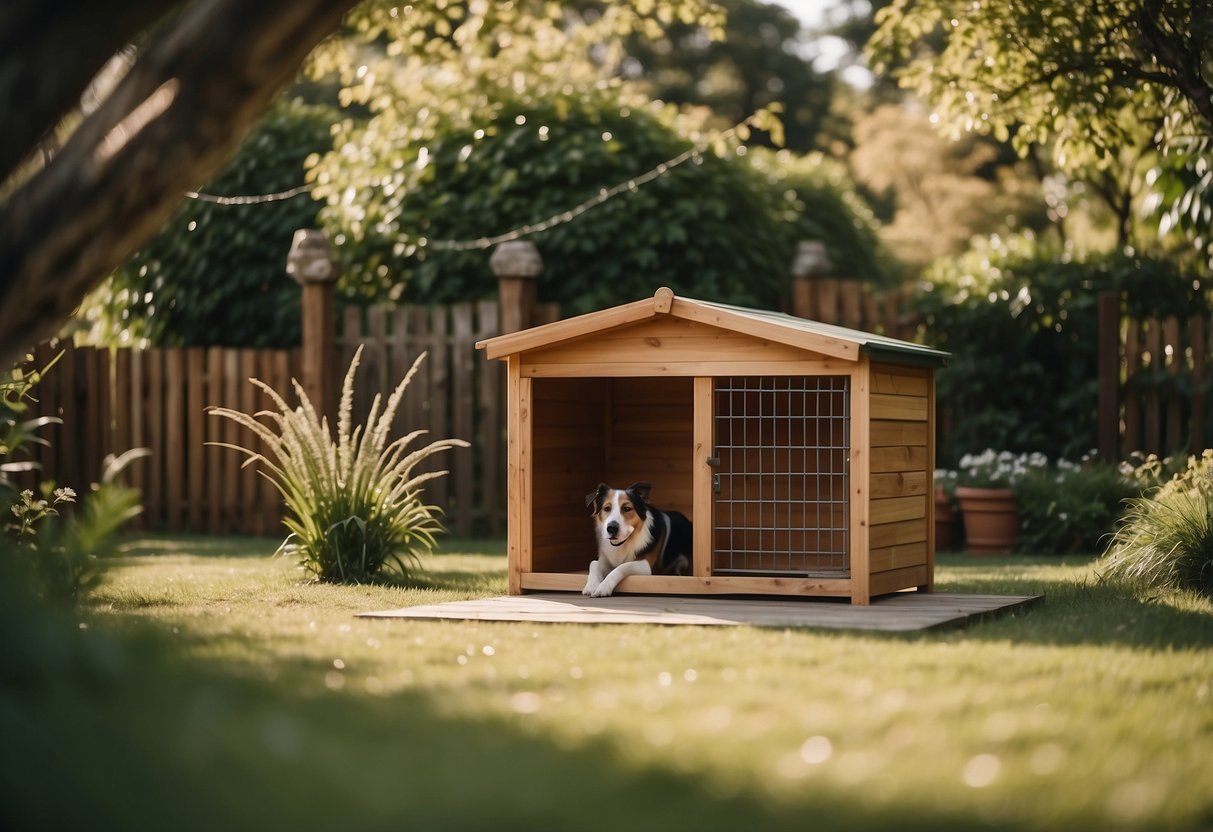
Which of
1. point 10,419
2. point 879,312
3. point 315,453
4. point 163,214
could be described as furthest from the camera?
point 879,312

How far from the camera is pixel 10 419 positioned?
6887 millimetres

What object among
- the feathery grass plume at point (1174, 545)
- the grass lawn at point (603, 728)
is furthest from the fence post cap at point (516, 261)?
the grass lawn at point (603, 728)

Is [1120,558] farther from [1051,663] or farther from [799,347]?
[1051,663]

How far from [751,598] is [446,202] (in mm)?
6135

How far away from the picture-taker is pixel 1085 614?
7488mm

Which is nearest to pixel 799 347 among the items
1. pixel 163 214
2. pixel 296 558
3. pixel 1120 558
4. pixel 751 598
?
pixel 751 598

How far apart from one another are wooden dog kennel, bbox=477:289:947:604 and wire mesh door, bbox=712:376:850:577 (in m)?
0.02

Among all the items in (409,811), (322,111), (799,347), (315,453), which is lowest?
(409,811)

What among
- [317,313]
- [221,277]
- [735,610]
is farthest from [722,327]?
[221,277]

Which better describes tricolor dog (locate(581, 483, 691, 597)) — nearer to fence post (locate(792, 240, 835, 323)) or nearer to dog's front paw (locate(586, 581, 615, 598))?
dog's front paw (locate(586, 581, 615, 598))

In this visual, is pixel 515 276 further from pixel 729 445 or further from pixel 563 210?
pixel 729 445

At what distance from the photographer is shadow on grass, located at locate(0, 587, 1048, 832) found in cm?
361

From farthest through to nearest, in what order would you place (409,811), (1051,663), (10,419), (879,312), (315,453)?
1. (879,312)
2. (315,453)
3. (10,419)
4. (1051,663)
5. (409,811)

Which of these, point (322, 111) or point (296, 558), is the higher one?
point (322, 111)
